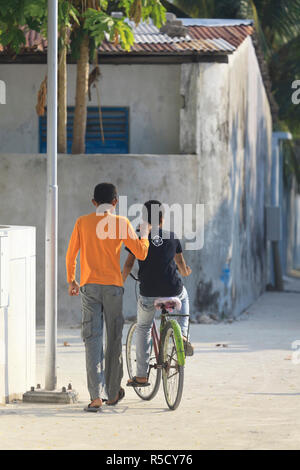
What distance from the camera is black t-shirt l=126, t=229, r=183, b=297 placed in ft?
27.7

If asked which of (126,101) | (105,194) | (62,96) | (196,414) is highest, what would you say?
(126,101)

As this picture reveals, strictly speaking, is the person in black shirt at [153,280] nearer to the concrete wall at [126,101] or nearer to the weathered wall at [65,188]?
the weathered wall at [65,188]

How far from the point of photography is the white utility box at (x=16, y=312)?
8.34 metres

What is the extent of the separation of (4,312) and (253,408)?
229 centimetres

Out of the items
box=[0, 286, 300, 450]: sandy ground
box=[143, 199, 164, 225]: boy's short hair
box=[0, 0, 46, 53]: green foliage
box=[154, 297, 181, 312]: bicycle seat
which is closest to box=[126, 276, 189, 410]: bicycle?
box=[154, 297, 181, 312]: bicycle seat

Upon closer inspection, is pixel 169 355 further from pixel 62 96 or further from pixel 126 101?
pixel 126 101

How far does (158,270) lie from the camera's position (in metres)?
8.46

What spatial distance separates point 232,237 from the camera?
16.6m

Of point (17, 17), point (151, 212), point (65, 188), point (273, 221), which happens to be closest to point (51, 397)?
point (151, 212)

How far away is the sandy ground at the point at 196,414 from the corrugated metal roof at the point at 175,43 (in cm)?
560

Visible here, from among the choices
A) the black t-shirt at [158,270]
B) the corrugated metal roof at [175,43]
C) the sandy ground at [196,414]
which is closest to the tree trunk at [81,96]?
the corrugated metal roof at [175,43]

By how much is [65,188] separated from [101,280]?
7.33 m
